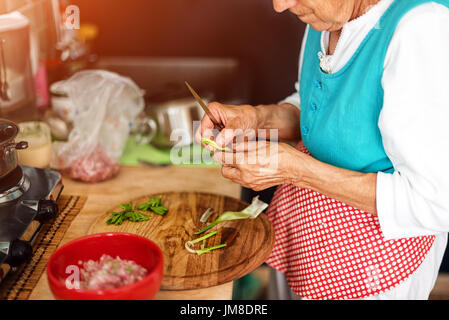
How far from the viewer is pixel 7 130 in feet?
4.19

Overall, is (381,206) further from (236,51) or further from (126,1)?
(126,1)

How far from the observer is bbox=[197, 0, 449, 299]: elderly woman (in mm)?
1006

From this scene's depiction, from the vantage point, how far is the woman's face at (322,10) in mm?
1134

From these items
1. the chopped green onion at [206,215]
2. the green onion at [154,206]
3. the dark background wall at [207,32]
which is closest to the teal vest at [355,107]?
the chopped green onion at [206,215]

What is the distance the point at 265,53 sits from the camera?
3.08 meters

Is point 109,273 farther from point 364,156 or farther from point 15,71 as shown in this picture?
point 15,71

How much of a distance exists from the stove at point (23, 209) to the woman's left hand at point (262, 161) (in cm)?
50

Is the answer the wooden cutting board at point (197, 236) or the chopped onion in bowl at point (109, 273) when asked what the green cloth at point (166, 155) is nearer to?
the wooden cutting board at point (197, 236)

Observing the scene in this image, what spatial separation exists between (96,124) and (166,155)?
31 cm

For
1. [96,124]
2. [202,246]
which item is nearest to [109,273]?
[202,246]
